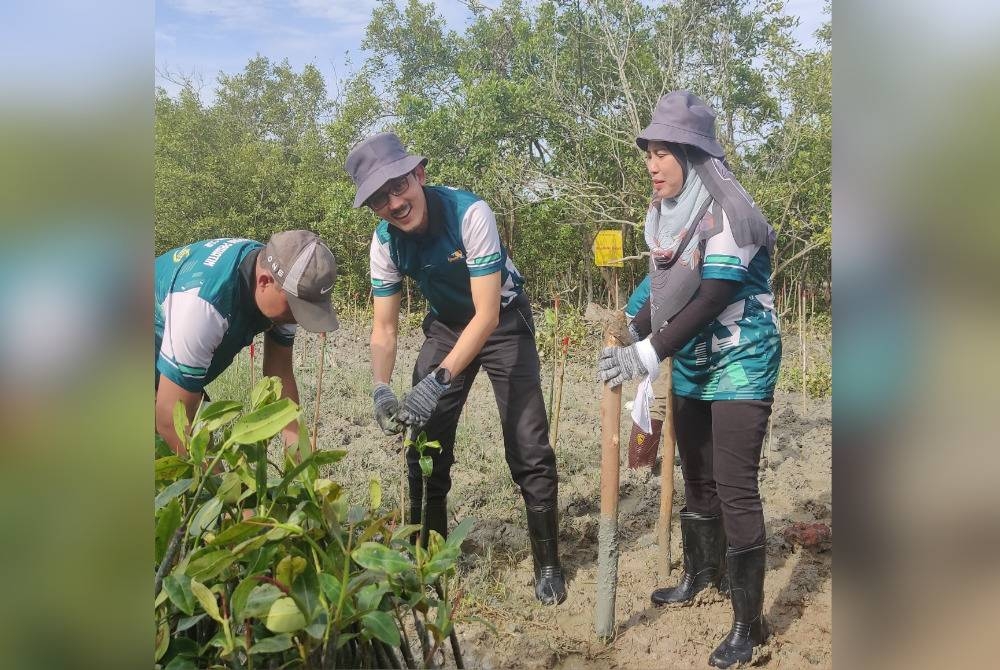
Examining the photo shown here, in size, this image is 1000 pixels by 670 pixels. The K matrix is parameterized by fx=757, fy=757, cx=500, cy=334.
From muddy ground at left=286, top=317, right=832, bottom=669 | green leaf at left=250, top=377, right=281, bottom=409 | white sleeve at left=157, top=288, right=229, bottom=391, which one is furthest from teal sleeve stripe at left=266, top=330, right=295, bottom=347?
green leaf at left=250, top=377, right=281, bottom=409

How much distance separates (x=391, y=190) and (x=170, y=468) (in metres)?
1.79

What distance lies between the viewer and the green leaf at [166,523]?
78cm

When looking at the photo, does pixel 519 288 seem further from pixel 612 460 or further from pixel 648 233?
pixel 612 460

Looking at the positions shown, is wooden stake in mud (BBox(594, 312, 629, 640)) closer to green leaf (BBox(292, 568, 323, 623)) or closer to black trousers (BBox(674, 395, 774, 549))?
black trousers (BBox(674, 395, 774, 549))

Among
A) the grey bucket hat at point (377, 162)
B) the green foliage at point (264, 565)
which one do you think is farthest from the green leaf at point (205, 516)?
the grey bucket hat at point (377, 162)

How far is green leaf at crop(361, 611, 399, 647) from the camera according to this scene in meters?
0.81

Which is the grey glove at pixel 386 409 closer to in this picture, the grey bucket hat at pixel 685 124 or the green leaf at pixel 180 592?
the grey bucket hat at pixel 685 124

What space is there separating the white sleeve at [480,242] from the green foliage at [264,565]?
1651 millimetres

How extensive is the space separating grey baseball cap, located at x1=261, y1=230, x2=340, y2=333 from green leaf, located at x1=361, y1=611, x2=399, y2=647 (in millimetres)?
1295

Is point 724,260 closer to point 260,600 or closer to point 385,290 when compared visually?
point 385,290

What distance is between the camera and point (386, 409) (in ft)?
8.93

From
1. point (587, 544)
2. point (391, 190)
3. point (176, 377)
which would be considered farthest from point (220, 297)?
point (587, 544)
